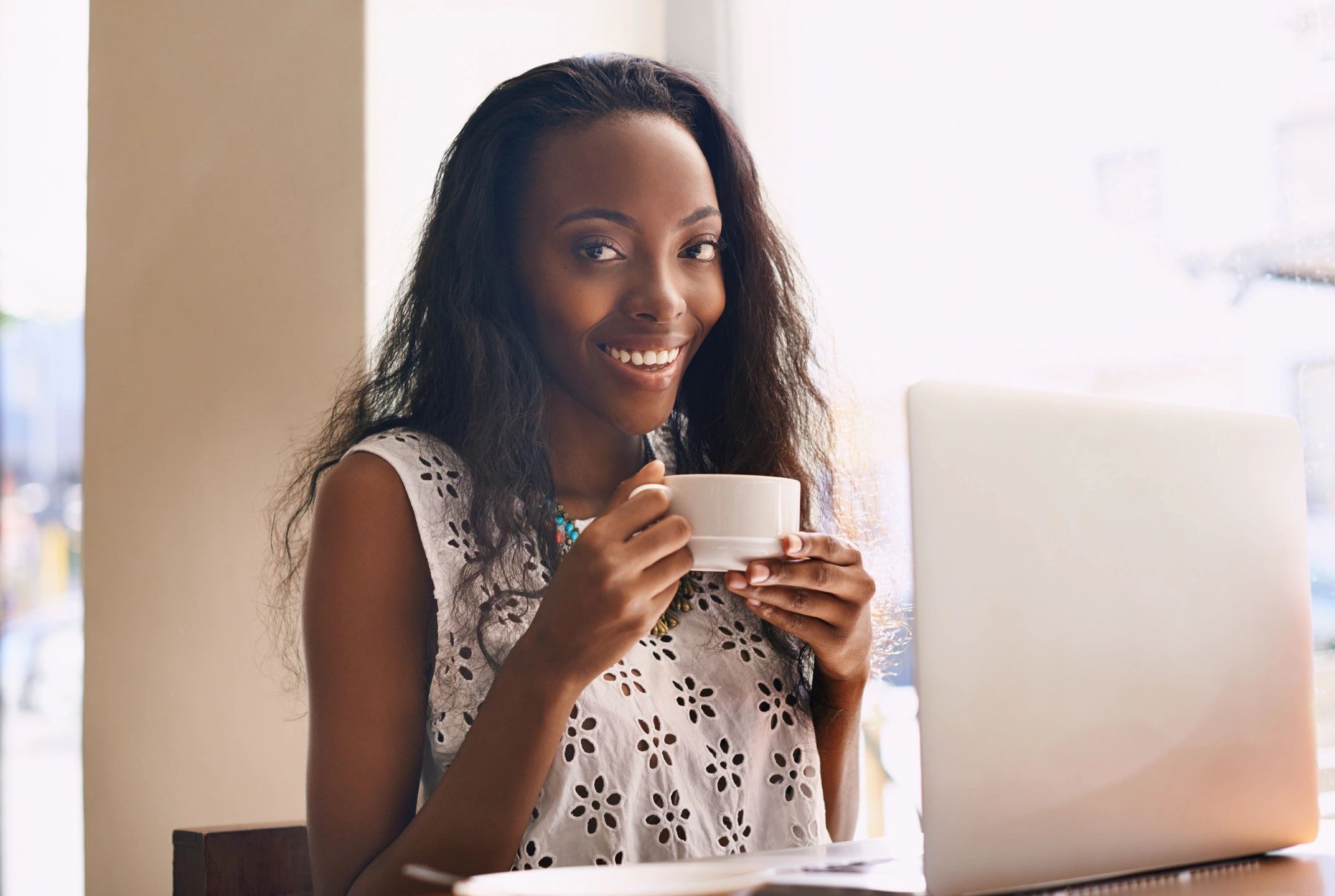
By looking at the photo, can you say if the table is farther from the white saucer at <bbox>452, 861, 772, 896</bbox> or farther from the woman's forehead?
the woman's forehead

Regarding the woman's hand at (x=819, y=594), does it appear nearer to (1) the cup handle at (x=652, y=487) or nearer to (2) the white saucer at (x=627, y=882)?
(1) the cup handle at (x=652, y=487)

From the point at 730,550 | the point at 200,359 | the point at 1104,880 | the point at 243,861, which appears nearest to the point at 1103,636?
the point at 1104,880

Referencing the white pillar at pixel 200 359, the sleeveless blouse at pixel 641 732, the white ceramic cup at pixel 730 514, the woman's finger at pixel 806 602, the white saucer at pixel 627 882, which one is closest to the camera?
the white saucer at pixel 627 882

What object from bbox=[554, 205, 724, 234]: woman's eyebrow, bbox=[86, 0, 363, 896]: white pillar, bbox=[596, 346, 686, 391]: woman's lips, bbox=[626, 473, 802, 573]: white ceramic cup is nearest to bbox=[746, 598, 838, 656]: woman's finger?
bbox=[626, 473, 802, 573]: white ceramic cup

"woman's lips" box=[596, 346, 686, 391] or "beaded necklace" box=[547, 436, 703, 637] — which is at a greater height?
"woman's lips" box=[596, 346, 686, 391]

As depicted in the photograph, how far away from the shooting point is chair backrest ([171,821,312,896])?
1.14 m

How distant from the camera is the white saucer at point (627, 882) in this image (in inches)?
20.2

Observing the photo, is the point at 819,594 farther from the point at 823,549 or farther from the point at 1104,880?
the point at 1104,880

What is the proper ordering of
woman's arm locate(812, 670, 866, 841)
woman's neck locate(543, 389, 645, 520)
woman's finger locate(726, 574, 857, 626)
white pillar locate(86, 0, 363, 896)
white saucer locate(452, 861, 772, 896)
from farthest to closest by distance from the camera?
white pillar locate(86, 0, 363, 896) → woman's neck locate(543, 389, 645, 520) → woman's arm locate(812, 670, 866, 841) → woman's finger locate(726, 574, 857, 626) → white saucer locate(452, 861, 772, 896)

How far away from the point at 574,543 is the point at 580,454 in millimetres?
399

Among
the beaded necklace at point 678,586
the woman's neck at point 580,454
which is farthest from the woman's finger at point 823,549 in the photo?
the woman's neck at point 580,454

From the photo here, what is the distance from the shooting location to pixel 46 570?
3.35 meters

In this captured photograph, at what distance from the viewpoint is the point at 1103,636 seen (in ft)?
2.13

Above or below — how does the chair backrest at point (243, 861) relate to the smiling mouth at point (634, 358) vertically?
below
